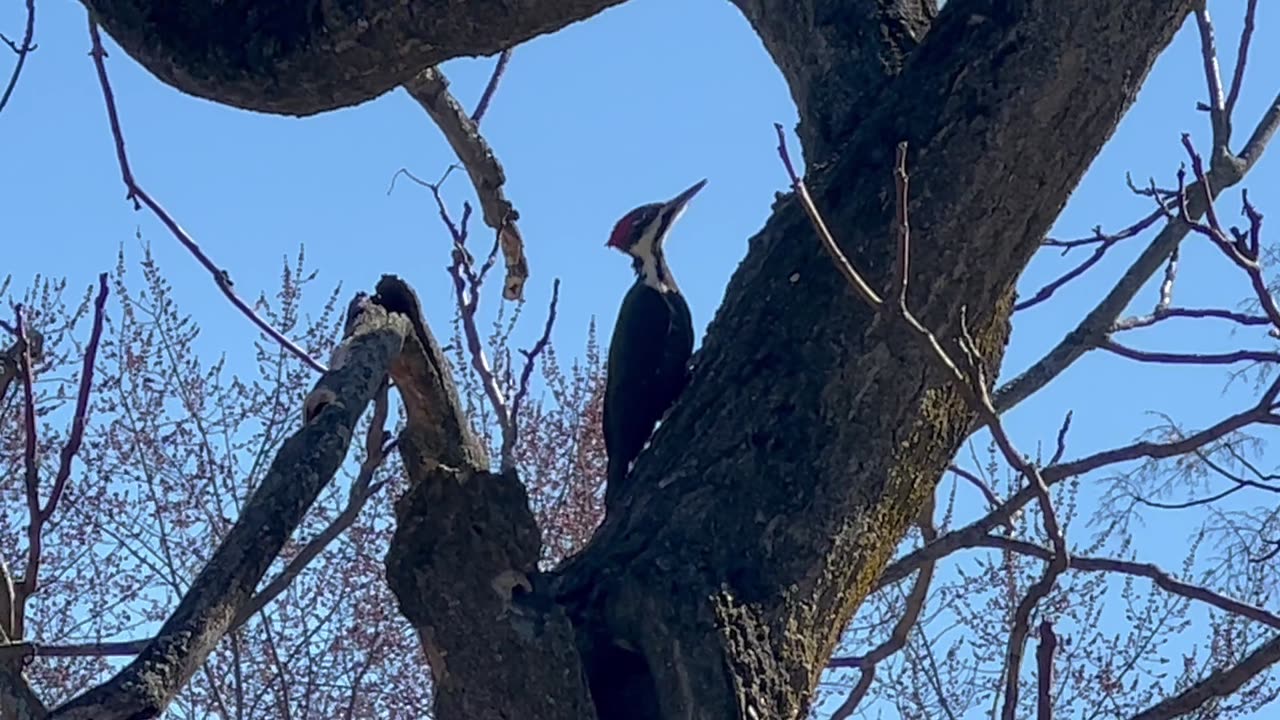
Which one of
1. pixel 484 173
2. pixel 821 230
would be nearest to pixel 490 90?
pixel 484 173

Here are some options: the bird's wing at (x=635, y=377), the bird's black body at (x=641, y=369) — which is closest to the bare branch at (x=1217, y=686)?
the bird's black body at (x=641, y=369)

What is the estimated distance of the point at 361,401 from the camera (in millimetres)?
1981

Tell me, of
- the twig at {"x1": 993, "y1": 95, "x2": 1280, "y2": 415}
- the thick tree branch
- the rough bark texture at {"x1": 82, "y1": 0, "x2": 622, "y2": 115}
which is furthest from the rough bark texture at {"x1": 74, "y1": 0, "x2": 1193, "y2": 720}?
the twig at {"x1": 993, "y1": 95, "x2": 1280, "y2": 415}

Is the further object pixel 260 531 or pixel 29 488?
pixel 29 488

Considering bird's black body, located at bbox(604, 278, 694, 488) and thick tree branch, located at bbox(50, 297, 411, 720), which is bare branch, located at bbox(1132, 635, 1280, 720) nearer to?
thick tree branch, located at bbox(50, 297, 411, 720)

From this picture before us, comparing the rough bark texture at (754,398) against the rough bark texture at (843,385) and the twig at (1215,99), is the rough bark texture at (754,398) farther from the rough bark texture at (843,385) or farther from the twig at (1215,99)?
the twig at (1215,99)

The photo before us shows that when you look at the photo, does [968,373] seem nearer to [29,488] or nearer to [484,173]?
[29,488]

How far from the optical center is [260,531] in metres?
1.78

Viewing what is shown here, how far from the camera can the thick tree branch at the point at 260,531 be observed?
4.91 ft

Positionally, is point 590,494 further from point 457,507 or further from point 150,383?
point 457,507

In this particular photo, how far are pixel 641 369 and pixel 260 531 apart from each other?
6.01ft

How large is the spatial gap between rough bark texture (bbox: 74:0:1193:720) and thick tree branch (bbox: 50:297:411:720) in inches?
5.3

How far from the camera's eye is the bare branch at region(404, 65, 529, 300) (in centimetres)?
324

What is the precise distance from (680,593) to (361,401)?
0.39m
